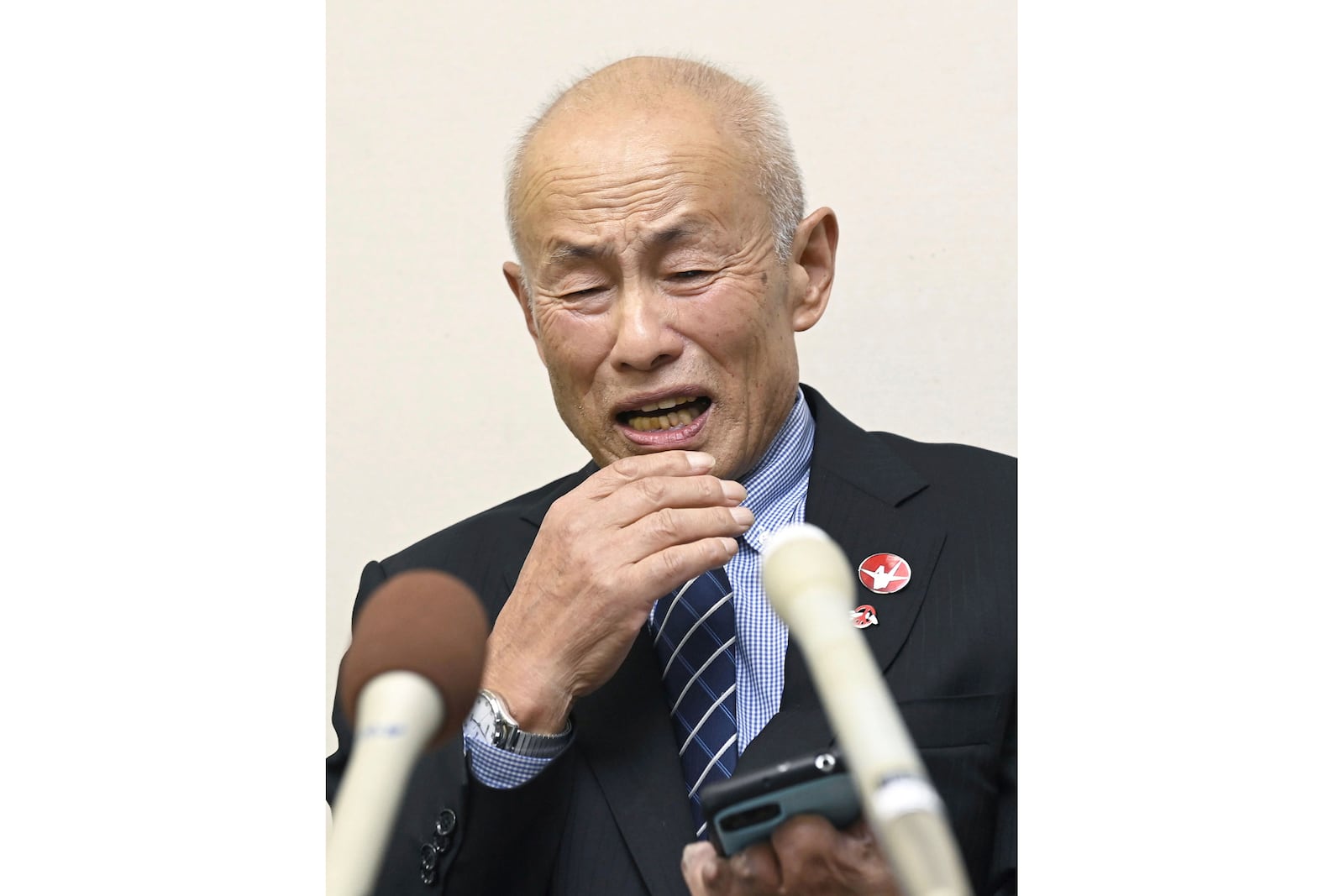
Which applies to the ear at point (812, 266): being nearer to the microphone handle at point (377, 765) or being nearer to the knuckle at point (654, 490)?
the knuckle at point (654, 490)

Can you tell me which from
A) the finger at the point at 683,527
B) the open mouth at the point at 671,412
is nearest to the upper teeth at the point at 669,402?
the open mouth at the point at 671,412

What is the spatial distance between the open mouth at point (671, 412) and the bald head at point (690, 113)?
0.17 meters

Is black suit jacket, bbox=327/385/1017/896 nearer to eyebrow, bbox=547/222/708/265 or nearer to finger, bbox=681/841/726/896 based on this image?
finger, bbox=681/841/726/896

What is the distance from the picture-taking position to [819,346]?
4.72ft

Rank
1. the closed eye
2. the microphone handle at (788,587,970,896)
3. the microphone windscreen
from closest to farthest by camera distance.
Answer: the microphone handle at (788,587,970,896) → the microphone windscreen → the closed eye

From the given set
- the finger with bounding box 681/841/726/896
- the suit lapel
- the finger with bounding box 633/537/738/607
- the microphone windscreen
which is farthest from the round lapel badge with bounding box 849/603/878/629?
the microphone windscreen

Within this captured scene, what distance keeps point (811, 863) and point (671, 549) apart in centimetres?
32

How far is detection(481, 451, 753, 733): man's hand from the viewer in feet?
4.05

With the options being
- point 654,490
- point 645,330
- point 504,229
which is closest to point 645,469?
point 654,490

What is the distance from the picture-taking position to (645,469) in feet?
4.16

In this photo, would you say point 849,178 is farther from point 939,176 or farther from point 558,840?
point 558,840

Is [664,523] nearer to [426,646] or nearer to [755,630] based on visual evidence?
[755,630]

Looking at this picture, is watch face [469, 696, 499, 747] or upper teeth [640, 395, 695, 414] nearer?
watch face [469, 696, 499, 747]
